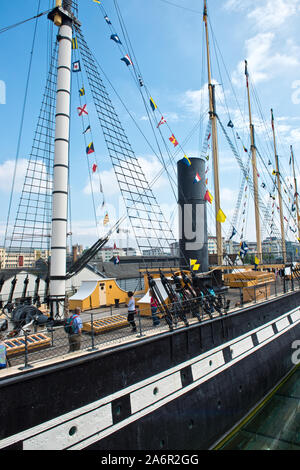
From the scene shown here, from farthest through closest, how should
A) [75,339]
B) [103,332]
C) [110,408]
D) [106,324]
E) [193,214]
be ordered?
[193,214]
[106,324]
[103,332]
[75,339]
[110,408]

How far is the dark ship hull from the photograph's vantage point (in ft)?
15.5

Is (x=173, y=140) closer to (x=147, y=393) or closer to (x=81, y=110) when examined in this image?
(x=81, y=110)

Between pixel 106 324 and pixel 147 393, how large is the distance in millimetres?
2280

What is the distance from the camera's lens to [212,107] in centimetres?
→ 2103

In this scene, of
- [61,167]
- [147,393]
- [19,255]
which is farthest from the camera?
[19,255]

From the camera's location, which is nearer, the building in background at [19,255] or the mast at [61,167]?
the mast at [61,167]

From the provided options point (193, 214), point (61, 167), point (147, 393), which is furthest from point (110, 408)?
point (193, 214)

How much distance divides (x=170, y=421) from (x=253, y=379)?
4.53 meters

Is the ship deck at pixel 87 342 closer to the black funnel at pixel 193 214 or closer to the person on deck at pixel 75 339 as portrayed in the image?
the person on deck at pixel 75 339

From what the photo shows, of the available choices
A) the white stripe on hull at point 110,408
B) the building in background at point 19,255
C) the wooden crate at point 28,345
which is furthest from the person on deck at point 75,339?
the building in background at point 19,255

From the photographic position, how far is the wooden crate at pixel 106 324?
25.1ft

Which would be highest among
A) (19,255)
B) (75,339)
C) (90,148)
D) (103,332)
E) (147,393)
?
(90,148)

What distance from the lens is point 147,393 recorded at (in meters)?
6.26

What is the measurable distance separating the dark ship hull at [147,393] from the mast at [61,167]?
401 cm
